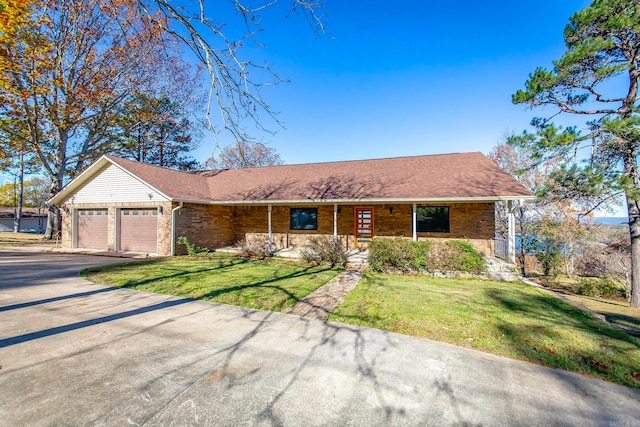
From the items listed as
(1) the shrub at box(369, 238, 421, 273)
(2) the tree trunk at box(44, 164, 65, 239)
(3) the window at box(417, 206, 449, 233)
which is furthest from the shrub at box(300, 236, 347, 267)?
(2) the tree trunk at box(44, 164, 65, 239)

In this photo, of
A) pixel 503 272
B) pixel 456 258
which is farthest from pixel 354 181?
pixel 503 272

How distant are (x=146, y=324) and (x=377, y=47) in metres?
10.5

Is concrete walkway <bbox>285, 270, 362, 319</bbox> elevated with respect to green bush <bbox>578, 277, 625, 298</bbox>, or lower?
elevated

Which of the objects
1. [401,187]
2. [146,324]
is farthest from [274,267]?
[401,187]

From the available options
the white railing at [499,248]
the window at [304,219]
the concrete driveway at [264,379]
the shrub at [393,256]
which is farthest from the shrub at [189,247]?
the white railing at [499,248]

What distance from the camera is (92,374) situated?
312 cm

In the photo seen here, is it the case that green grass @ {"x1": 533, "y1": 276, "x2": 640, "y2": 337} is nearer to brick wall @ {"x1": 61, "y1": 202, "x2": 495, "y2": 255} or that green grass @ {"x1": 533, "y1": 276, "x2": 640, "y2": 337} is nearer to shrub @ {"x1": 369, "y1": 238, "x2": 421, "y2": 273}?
brick wall @ {"x1": 61, "y1": 202, "x2": 495, "y2": 255}

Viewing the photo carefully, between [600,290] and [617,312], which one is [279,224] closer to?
[617,312]

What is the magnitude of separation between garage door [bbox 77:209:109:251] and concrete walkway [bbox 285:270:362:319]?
13.1m

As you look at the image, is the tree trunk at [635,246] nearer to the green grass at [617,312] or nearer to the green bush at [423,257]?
the green grass at [617,312]

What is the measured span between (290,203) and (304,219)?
1.81 meters

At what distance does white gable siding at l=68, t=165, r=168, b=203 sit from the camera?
13.2 meters

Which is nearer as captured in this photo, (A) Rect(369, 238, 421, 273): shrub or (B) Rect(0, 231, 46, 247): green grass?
(A) Rect(369, 238, 421, 273): shrub

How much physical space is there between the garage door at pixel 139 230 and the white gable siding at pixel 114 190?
2.29ft
